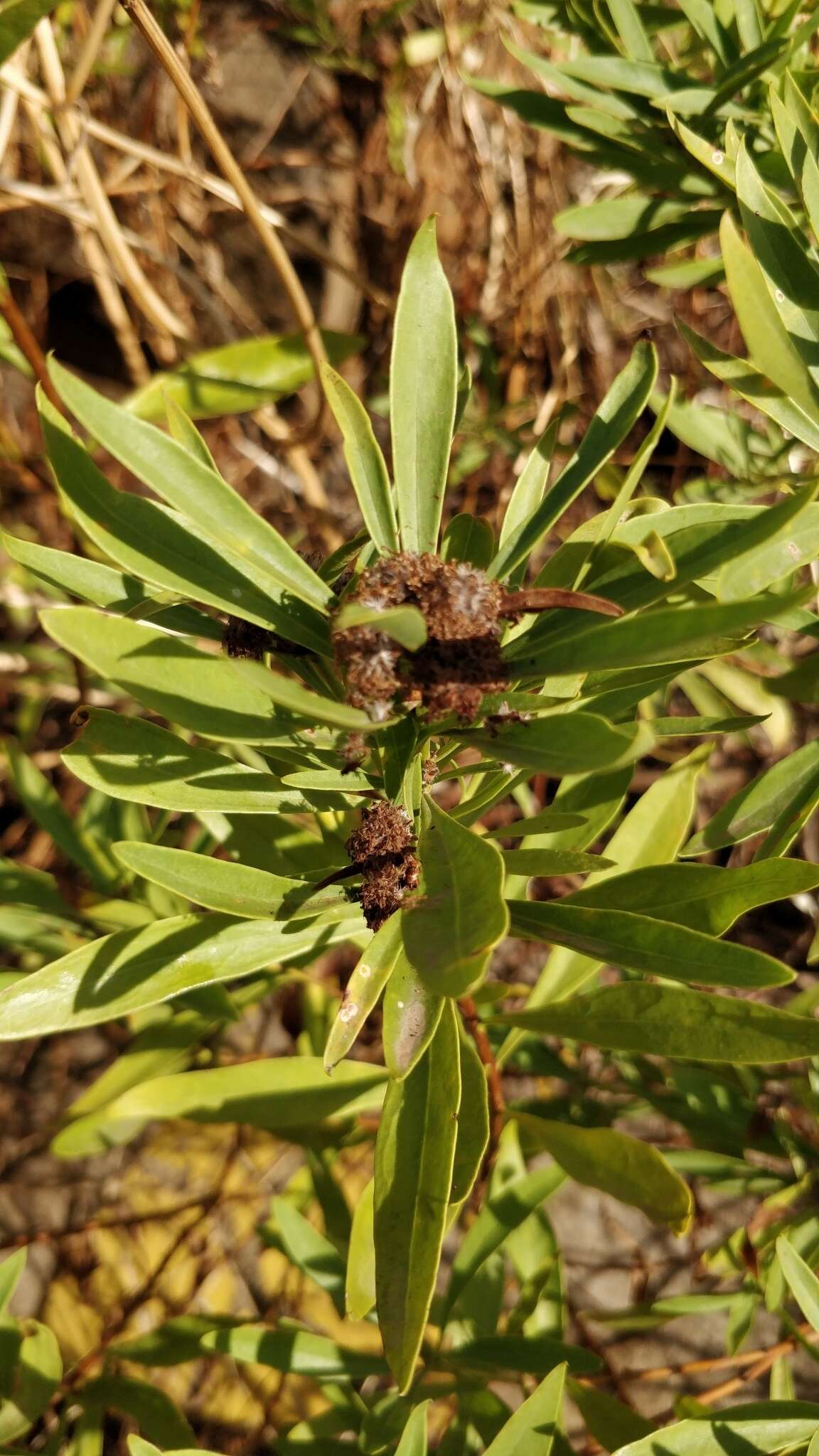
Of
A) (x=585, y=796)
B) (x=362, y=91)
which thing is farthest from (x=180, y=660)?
(x=362, y=91)

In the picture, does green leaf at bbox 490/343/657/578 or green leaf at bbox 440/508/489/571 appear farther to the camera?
green leaf at bbox 440/508/489/571

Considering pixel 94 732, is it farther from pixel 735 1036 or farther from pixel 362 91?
pixel 362 91

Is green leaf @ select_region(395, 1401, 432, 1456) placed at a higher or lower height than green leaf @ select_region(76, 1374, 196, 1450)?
higher

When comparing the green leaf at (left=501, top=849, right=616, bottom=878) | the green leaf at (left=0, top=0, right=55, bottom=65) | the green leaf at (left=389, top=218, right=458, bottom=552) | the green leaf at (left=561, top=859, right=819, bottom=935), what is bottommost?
the green leaf at (left=561, top=859, right=819, bottom=935)

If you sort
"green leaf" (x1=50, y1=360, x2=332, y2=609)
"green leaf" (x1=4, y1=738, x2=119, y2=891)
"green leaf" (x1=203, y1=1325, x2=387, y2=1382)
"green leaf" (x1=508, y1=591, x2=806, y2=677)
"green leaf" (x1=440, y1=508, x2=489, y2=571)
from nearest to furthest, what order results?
1. "green leaf" (x1=508, y1=591, x2=806, y2=677)
2. "green leaf" (x1=50, y1=360, x2=332, y2=609)
3. "green leaf" (x1=440, y1=508, x2=489, y2=571)
4. "green leaf" (x1=203, y1=1325, x2=387, y2=1382)
5. "green leaf" (x1=4, y1=738, x2=119, y2=891)

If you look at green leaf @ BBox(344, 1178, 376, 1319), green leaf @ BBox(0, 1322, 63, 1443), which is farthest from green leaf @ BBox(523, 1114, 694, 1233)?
green leaf @ BBox(0, 1322, 63, 1443)

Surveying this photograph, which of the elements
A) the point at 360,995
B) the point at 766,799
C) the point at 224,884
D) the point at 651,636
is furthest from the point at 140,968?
the point at 766,799

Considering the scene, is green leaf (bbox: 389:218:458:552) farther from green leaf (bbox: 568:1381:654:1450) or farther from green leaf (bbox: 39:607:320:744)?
green leaf (bbox: 568:1381:654:1450)
